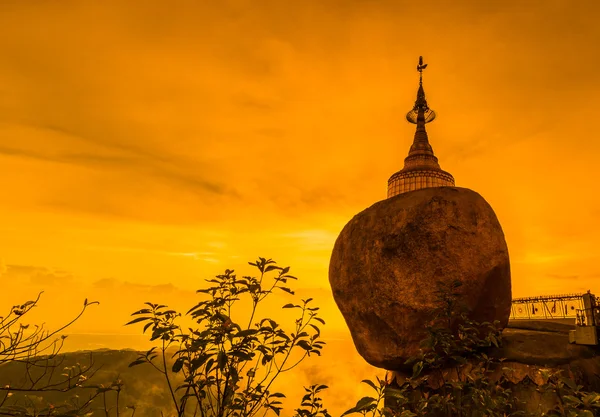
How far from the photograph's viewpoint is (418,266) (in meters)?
9.97

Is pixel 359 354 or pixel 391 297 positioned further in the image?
pixel 359 354

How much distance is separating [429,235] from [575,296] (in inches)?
395

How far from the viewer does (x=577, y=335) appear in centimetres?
1016

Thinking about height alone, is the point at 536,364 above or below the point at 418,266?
below

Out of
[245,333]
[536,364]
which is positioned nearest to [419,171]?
[536,364]

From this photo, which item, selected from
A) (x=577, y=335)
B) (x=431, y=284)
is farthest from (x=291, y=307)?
(x=577, y=335)

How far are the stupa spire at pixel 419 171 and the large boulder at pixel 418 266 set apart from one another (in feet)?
53.9

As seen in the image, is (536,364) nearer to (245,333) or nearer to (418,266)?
(418,266)

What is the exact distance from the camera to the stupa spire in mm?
27312

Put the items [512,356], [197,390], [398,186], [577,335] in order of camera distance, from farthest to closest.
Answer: [398,186], [577,335], [512,356], [197,390]

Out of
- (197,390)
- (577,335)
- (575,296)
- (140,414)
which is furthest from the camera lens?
(140,414)

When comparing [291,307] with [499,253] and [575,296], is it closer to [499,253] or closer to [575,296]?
[499,253]

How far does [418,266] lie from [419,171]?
19.3 meters

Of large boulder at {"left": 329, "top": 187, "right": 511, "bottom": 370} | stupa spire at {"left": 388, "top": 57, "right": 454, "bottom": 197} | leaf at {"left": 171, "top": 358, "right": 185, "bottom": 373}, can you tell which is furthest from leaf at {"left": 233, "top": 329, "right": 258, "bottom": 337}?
stupa spire at {"left": 388, "top": 57, "right": 454, "bottom": 197}
